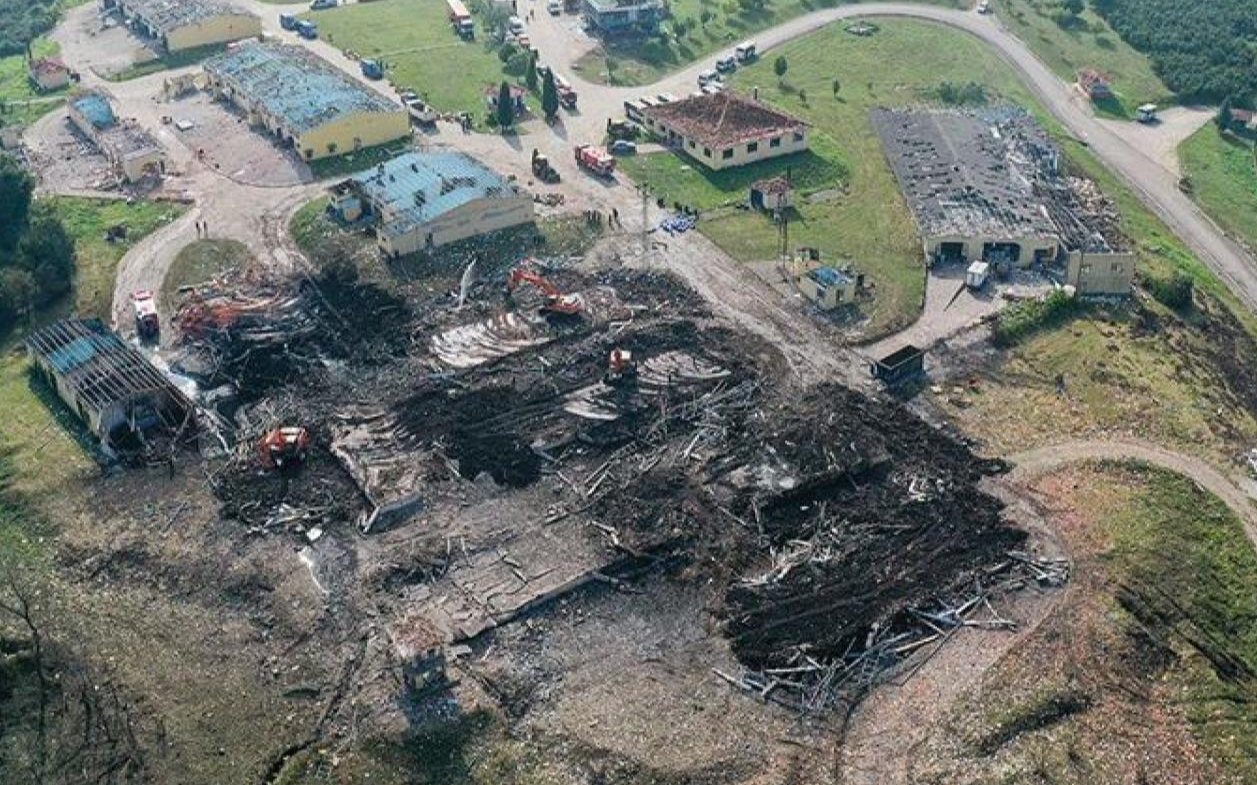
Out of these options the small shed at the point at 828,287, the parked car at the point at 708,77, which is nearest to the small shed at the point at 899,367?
the small shed at the point at 828,287

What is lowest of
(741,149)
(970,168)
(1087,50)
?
(741,149)

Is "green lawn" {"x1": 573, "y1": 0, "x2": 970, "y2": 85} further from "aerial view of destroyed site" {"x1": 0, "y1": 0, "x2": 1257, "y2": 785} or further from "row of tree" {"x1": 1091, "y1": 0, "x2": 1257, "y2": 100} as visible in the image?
"row of tree" {"x1": 1091, "y1": 0, "x2": 1257, "y2": 100}

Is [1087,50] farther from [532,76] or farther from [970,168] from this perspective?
[532,76]

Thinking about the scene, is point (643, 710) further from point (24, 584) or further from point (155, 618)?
point (24, 584)

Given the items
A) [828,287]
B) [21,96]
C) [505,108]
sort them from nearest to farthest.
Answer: [828,287] < [505,108] < [21,96]

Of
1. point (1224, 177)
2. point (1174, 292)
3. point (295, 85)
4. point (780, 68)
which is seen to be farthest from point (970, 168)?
point (295, 85)

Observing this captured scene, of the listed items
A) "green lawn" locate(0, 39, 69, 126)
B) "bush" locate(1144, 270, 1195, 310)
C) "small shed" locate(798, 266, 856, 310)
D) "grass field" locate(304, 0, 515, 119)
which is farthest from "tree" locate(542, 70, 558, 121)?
"bush" locate(1144, 270, 1195, 310)
